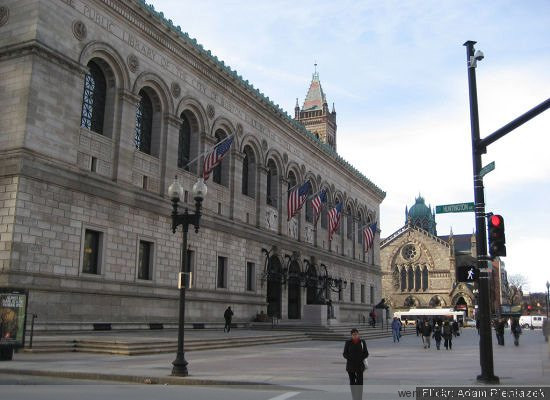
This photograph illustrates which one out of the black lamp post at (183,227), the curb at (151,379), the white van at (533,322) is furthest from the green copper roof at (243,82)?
the white van at (533,322)

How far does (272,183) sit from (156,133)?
16138 millimetres

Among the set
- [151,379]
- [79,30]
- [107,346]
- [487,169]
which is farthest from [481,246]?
[79,30]

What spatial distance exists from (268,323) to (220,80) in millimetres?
17062

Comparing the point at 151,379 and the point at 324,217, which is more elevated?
the point at 324,217

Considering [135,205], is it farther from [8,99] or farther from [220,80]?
[220,80]

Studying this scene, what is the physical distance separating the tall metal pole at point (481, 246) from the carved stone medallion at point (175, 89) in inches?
860

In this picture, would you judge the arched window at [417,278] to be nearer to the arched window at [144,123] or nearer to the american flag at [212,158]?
the american flag at [212,158]

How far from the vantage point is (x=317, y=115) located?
92312 mm

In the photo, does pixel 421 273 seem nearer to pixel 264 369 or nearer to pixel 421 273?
pixel 421 273

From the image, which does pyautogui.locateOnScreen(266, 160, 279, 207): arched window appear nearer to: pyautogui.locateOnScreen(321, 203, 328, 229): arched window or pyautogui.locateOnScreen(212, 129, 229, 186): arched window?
pyautogui.locateOnScreen(212, 129, 229, 186): arched window

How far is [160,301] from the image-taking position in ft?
106

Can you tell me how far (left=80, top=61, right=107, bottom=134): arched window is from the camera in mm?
29297

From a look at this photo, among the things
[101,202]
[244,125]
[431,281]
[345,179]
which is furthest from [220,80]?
[431,281]

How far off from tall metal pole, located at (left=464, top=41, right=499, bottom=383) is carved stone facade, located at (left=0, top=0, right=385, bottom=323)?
17855 mm
